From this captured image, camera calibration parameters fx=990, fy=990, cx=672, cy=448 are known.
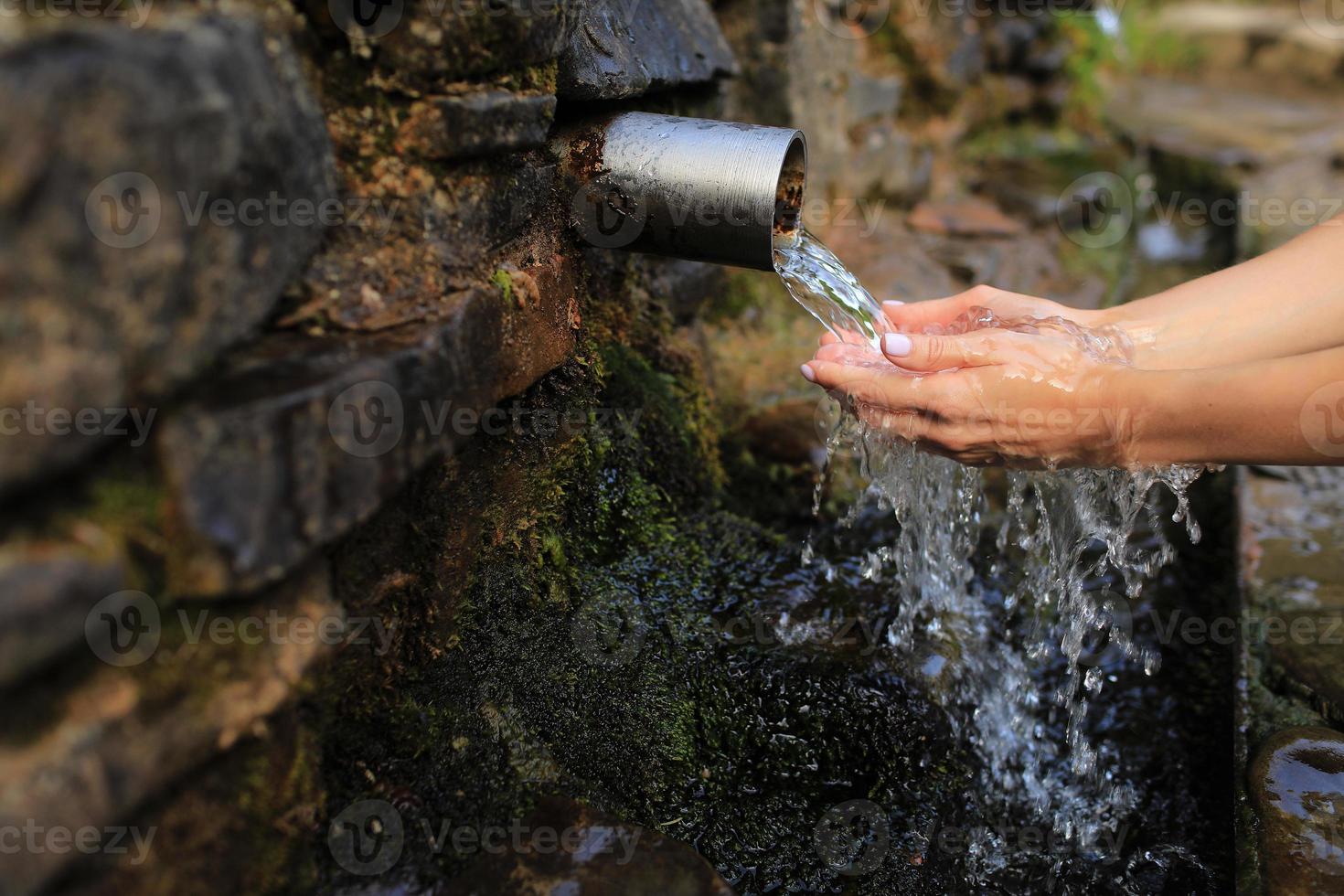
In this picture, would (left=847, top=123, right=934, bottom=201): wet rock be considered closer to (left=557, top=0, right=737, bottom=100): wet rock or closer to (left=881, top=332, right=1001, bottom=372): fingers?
(left=557, top=0, right=737, bottom=100): wet rock

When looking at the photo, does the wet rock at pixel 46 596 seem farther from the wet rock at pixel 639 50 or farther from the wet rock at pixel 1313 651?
the wet rock at pixel 1313 651

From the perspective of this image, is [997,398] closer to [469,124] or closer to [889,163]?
[469,124]

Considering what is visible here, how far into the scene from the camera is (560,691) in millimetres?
1947

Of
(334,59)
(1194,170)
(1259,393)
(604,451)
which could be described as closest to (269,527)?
(334,59)

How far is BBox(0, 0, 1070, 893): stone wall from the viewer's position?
108 cm

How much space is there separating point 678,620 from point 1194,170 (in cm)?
468

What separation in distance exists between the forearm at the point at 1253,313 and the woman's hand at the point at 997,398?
0.45 m

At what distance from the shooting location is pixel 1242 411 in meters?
1.81

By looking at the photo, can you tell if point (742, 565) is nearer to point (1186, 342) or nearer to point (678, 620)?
point (678, 620)

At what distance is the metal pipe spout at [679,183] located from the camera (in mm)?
1936

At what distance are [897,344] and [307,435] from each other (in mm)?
1245

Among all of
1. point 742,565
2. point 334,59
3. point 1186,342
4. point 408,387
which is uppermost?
point 334,59

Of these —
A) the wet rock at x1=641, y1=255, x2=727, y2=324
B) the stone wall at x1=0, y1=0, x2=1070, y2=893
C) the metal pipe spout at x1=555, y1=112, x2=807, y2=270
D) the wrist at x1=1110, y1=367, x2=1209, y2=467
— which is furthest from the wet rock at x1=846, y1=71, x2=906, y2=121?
the wrist at x1=1110, y1=367, x2=1209, y2=467

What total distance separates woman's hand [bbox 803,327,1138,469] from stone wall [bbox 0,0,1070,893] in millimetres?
572
